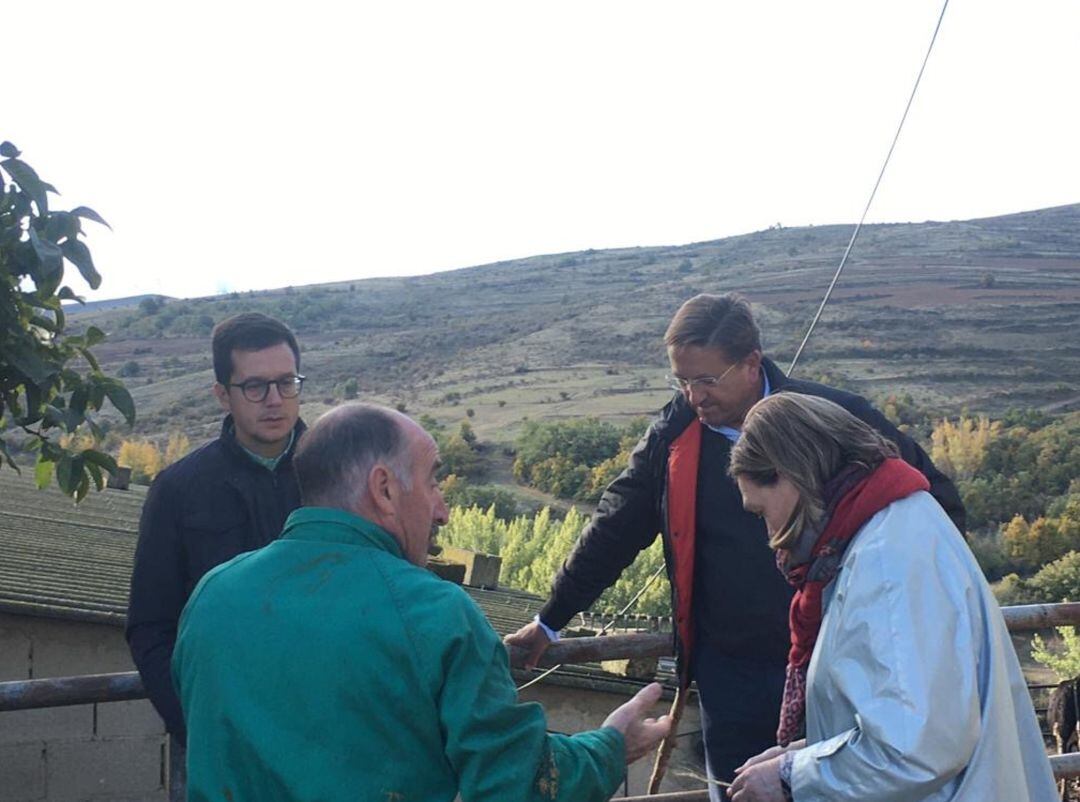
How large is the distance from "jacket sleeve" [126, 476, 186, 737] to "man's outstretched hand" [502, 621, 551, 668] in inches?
41.0

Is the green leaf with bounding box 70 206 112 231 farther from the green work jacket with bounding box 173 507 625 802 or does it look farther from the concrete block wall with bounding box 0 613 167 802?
the concrete block wall with bounding box 0 613 167 802

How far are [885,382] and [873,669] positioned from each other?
53.9 meters

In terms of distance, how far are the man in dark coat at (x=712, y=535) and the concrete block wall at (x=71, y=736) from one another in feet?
12.0

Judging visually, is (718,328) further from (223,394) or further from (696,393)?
(223,394)

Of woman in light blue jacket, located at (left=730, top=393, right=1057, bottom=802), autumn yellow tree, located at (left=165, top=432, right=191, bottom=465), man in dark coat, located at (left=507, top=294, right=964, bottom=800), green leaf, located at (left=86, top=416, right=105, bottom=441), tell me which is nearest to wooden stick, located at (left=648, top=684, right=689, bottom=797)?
man in dark coat, located at (left=507, top=294, right=964, bottom=800)

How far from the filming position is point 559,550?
20.0 m

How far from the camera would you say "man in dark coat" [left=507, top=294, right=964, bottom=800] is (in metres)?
3.89

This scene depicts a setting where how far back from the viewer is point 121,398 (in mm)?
3463

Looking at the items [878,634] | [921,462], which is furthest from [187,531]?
[921,462]

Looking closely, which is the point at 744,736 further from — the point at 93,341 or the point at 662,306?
the point at 662,306

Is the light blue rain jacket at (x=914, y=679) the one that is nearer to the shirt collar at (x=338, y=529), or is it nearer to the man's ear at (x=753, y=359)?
the shirt collar at (x=338, y=529)

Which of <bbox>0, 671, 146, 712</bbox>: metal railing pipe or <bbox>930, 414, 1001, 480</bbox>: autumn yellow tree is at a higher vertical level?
<bbox>0, 671, 146, 712</bbox>: metal railing pipe

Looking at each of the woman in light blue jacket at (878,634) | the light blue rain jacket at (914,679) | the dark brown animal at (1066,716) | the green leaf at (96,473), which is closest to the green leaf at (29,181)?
the green leaf at (96,473)

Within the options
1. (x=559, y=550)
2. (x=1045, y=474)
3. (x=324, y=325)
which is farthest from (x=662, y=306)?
(x=559, y=550)
